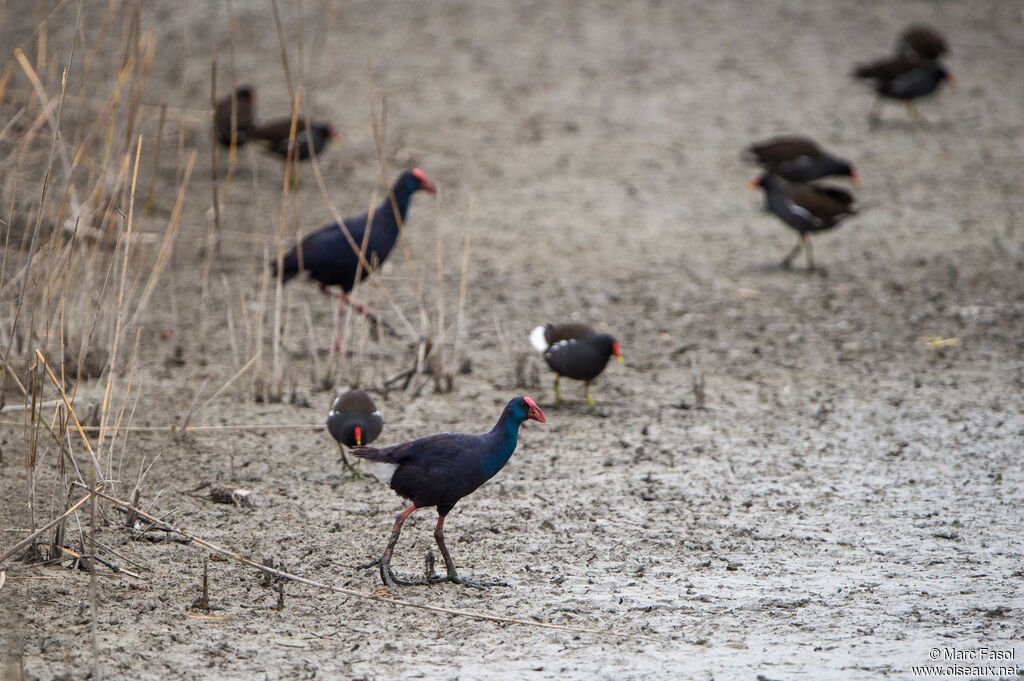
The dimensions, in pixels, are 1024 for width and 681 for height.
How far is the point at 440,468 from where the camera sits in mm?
4371

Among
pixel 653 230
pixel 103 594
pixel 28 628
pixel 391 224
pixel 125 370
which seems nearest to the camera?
pixel 28 628

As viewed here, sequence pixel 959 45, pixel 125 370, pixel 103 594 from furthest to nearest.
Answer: pixel 959 45 < pixel 125 370 < pixel 103 594

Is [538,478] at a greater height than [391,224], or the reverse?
[391,224]

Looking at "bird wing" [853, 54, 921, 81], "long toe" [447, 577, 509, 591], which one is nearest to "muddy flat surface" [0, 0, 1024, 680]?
"long toe" [447, 577, 509, 591]

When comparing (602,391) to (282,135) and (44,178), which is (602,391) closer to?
(44,178)

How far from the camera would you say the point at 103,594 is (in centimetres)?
421

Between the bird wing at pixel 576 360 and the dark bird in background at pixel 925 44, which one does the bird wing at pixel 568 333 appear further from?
the dark bird in background at pixel 925 44

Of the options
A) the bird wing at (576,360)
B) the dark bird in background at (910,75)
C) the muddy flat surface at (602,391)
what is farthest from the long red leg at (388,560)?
the dark bird in background at (910,75)

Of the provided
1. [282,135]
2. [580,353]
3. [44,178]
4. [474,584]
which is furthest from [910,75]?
[44,178]

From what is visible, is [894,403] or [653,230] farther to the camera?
[653,230]

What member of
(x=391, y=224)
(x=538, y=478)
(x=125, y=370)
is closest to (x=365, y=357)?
(x=391, y=224)

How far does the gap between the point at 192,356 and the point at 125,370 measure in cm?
53

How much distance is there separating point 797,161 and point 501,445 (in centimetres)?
671

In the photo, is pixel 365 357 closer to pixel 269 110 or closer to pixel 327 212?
pixel 327 212
